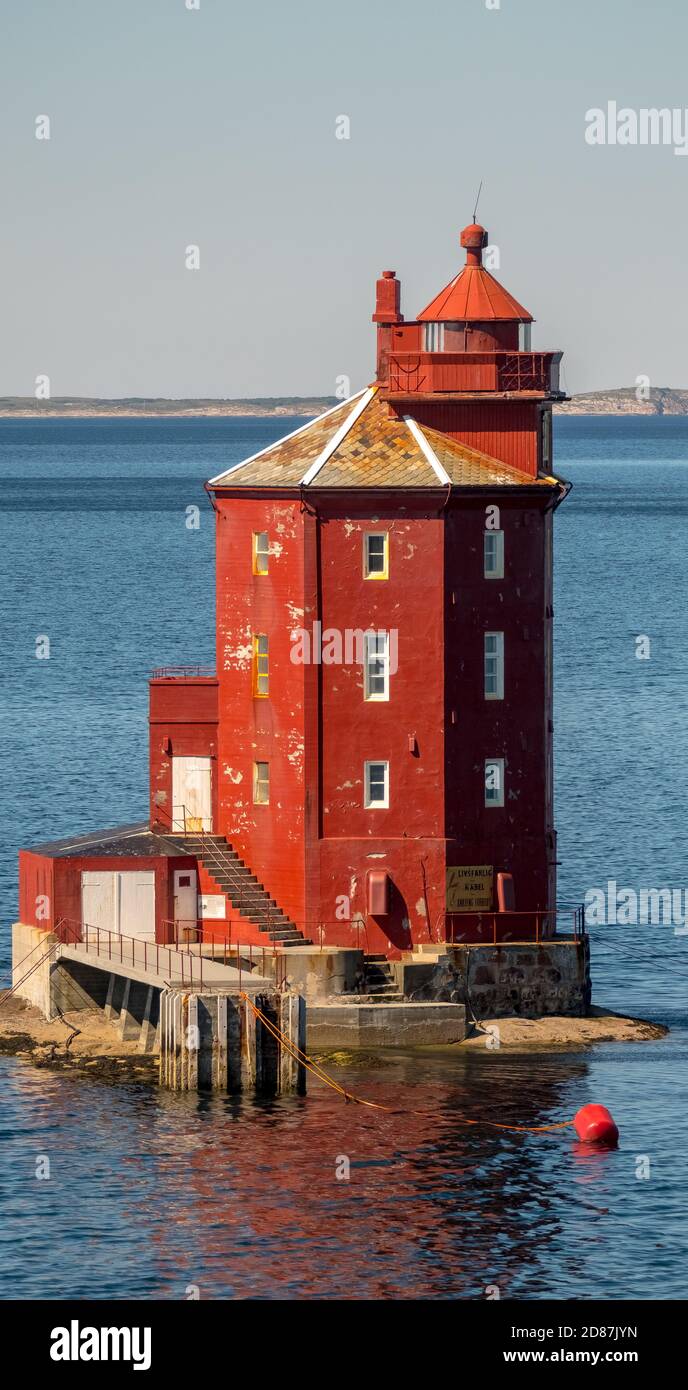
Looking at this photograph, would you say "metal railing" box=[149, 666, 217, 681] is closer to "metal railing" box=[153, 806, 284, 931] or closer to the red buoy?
"metal railing" box=[153, 806, 284, 931]

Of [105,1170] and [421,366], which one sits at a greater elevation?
[421,366]

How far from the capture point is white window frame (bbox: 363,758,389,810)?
2662 inches

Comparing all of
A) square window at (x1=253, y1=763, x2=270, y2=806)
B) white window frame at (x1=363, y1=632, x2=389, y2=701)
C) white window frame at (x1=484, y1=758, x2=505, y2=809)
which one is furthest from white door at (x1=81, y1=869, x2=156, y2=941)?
white window frame at (x1=484, y1=758, x2=505, y2=809)

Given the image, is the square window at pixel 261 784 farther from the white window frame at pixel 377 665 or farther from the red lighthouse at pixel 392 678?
the white window frame at pixel 377 665

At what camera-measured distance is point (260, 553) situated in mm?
69062

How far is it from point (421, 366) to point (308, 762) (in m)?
9.67

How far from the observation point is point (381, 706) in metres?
67.6

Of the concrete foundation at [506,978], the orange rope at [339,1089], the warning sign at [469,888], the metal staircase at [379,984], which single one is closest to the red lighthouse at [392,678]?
the warning sign at [469,888]

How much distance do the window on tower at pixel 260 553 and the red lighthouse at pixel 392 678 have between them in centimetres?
5

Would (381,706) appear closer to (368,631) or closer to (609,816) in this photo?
(368,631)

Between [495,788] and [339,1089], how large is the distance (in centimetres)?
894

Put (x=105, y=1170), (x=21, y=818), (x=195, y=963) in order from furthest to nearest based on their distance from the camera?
(x=21, y=818) → (x=195, y=963) → (x=105, y=1170)

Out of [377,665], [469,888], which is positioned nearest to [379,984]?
[469,888]
